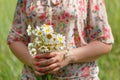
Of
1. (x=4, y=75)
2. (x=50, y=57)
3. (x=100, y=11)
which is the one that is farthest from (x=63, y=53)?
(x=4, y=75)

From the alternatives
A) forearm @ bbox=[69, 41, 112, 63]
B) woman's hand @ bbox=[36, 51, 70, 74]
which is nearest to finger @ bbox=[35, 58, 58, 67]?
woman's hand @ bbox=[36, 51, 70, 74]

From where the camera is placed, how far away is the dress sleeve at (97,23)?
10.7 ft

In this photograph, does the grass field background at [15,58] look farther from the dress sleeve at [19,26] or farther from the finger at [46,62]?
the finger at [46,62]

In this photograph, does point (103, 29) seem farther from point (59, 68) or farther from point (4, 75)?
point (4, 75)

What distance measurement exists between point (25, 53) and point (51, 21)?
10.2 inches

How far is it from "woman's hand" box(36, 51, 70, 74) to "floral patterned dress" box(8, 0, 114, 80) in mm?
125

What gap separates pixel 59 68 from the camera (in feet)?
10.7

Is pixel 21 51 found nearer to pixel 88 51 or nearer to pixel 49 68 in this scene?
pixel 49 68

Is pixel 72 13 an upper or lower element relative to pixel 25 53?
upper

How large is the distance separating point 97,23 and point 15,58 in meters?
2.57

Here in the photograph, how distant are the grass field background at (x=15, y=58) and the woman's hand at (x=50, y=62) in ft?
5.29

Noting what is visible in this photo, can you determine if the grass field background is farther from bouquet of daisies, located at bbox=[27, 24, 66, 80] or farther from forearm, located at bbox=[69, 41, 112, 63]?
bouquet of daisies, located at bbox=[27, 24, 66, 80]

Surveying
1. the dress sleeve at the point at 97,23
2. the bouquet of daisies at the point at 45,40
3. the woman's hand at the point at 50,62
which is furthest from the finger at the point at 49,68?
the dress sleeve at the point at 97,23

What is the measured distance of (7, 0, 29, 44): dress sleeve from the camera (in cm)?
336
